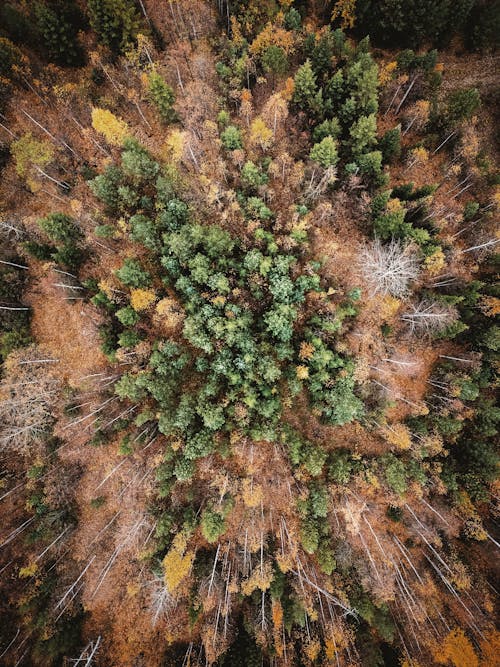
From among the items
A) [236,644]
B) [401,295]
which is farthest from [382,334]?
[236,644]

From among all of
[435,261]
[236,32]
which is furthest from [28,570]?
[236,32]

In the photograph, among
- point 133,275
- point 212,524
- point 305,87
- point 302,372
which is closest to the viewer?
point 212,524

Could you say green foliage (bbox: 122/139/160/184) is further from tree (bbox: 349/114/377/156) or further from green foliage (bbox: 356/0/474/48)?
green foliage (bbox: 356/0/474/48)

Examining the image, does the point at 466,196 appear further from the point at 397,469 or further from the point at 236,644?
the point at 236,644

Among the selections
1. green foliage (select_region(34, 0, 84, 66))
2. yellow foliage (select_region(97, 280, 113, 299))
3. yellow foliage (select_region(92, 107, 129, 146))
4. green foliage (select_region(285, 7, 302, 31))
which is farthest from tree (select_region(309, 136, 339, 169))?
green foliage (select_region(34, 0, 84, 66))

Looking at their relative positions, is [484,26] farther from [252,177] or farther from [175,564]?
[175,564]

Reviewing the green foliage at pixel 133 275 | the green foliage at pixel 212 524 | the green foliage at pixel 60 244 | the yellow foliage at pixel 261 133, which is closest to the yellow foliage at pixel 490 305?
the yellow foliage at pixel 261 133

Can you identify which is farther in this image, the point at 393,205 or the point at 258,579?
the point at 393,205
